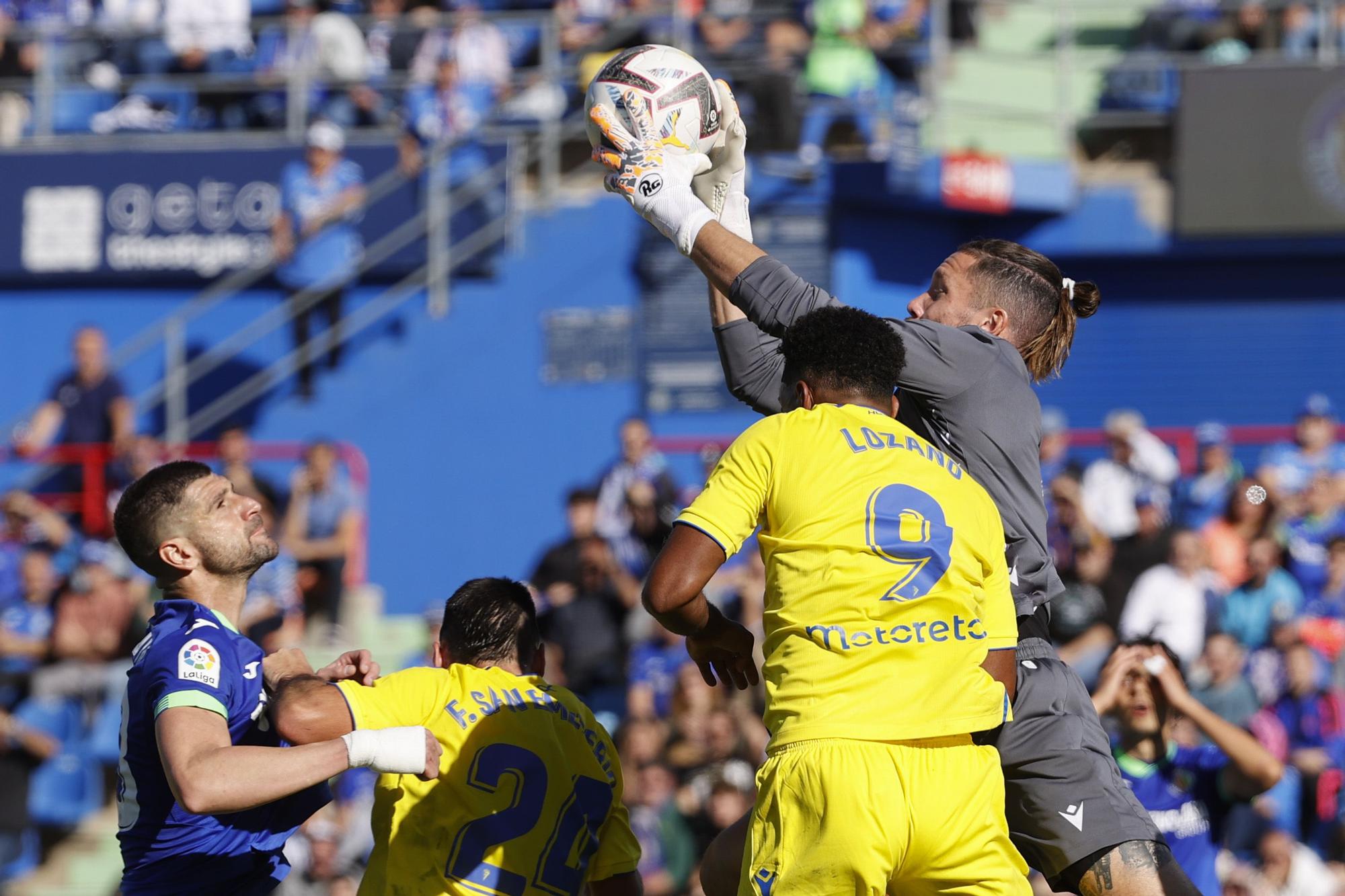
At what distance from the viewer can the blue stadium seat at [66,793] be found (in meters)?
12.0

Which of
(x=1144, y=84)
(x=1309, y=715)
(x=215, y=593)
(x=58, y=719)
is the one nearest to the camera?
(x=215, y=593)

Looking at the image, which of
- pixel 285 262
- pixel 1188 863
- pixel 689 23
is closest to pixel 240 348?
pixel 285 262

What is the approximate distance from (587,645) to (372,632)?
2681 millimetres

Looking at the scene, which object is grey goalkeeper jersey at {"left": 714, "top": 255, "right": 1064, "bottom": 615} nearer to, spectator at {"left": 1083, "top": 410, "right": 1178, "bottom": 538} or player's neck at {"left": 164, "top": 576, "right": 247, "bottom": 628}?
player's neck at {"left": 164, "top": 576, "right": 247, "bottom": 628}

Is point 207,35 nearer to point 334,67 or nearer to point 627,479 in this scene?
point 334,67

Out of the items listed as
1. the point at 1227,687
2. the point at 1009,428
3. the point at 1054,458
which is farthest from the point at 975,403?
the point at 1054,458

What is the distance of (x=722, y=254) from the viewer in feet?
15.6

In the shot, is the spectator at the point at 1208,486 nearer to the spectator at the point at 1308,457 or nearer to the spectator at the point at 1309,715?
the spectator at the point at 1308,457

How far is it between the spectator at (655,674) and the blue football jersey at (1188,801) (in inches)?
163

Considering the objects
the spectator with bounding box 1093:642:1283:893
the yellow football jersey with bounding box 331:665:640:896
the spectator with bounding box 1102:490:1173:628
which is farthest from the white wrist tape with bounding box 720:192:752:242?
the spectator with bounding box 1102:490:1173:628

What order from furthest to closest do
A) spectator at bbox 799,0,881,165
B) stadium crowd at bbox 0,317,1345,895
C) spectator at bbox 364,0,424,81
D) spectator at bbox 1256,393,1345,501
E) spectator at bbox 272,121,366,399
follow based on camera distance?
spectator at bbox 364,0,424,81 < spectator at bbox 272,121,366,399 < spectator at bbox 799,0,881,165 < spectator at bbox 1256,393,1345,501 < stadium crowd at bbox 0,317,1345,895

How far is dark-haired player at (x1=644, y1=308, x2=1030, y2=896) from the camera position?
161 inches

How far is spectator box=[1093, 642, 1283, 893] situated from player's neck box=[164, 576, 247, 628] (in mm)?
3087

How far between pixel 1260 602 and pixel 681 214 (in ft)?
22.7
